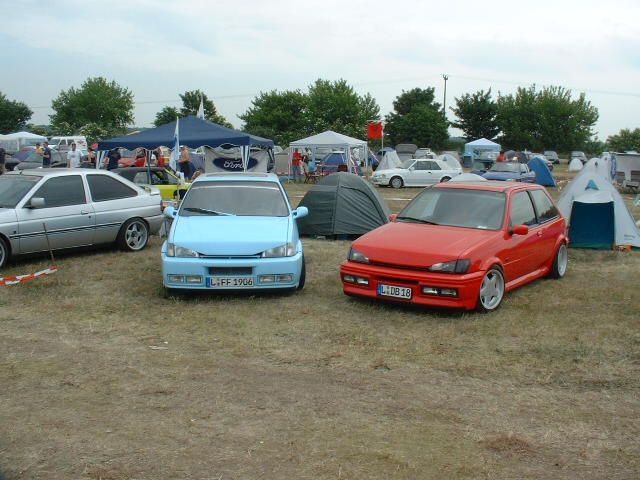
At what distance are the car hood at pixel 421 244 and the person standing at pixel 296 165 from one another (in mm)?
24611

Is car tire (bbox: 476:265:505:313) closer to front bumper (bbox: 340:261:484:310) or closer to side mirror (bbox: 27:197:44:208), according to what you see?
front bumper (bbox: 340:261:484:310)

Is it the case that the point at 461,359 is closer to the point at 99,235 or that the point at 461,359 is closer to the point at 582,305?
the point at 582,305

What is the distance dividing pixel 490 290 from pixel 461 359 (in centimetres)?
177

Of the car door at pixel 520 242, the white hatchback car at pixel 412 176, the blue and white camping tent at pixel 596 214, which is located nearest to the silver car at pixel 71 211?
the car door at pixel 520 242

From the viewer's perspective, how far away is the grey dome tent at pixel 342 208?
1284 cm

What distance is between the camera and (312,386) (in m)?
5.28

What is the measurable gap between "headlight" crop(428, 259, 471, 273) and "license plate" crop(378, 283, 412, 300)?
41cm

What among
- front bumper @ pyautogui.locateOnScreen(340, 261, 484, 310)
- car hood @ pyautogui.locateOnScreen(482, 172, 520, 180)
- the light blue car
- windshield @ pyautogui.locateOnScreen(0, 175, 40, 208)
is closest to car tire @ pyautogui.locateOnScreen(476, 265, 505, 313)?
front bumper @ pyautogui.locateOnScreen(340, 261, 484, 310)

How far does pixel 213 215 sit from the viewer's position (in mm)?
8773

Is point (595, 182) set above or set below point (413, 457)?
above

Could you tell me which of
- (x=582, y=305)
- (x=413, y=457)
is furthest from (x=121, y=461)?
(x=582, y=305)

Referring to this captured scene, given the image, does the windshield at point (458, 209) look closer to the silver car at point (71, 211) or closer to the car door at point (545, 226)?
the car door at point (545, 226)

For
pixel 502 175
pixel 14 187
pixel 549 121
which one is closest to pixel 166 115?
pixel 549 121

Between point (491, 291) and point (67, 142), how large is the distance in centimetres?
4231
